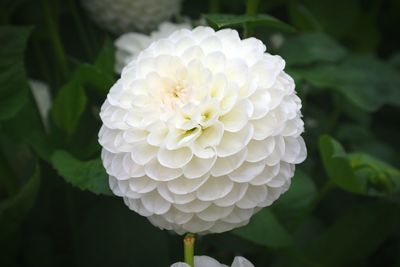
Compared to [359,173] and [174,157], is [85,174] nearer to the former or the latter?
[174,157]

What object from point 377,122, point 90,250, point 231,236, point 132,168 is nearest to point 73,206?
point 90,250

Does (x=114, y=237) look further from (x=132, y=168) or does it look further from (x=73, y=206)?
(x=132, y=168)

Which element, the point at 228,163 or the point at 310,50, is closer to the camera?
the point at 228,163

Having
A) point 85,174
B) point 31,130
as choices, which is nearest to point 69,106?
point 31,130

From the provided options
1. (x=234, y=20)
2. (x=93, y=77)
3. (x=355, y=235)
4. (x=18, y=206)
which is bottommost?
(x=355, y=235)

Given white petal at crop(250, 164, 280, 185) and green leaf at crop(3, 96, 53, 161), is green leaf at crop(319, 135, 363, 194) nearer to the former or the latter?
white petal at crop(250, 164, 280, 185)

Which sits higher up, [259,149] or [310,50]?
[259,149]

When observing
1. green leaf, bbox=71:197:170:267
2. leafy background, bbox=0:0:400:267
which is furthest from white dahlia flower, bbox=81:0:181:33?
green leaf, bbox=71:197:170:267
